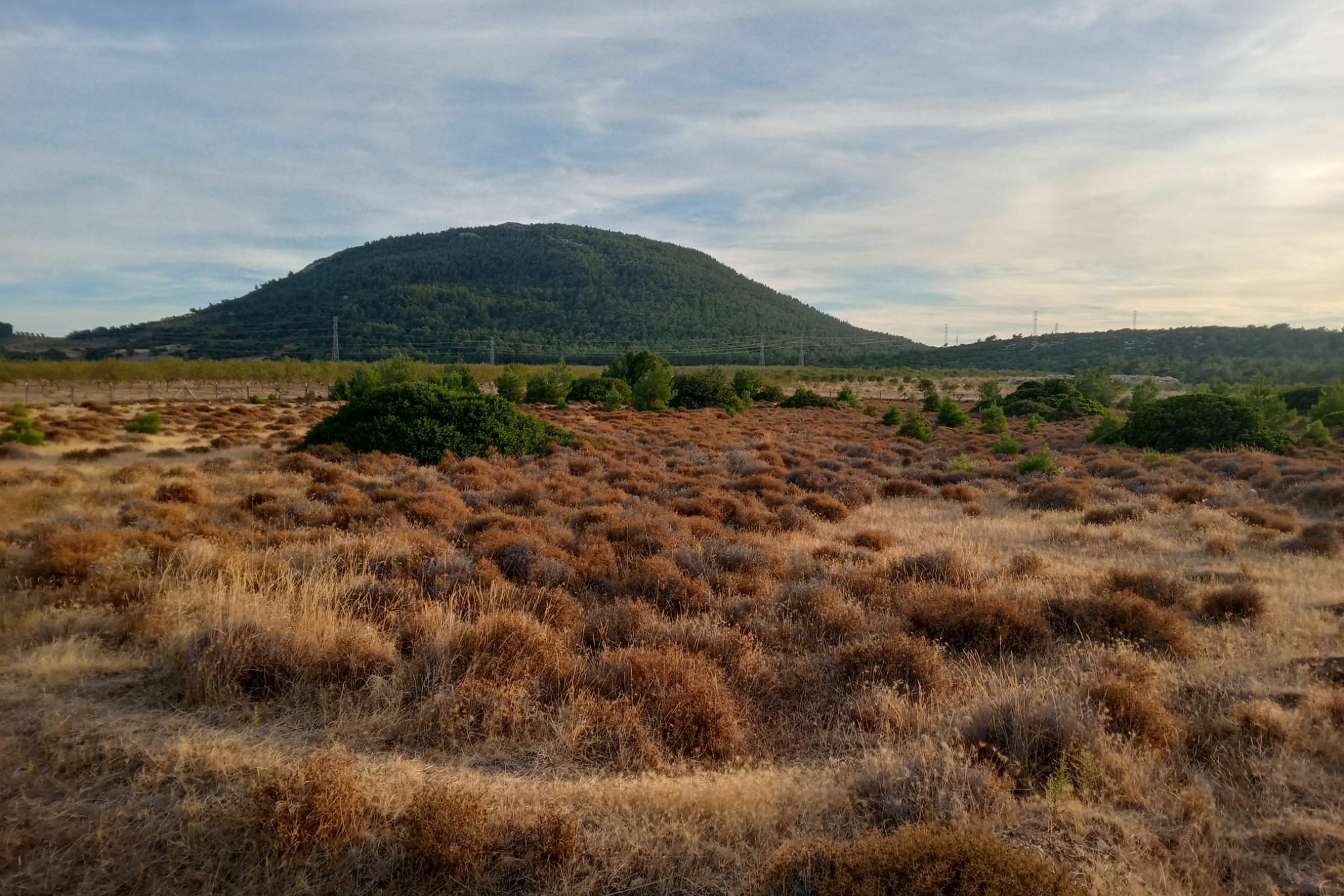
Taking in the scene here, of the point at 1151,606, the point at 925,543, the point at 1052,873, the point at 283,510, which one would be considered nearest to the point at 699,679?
the point at 1052,873

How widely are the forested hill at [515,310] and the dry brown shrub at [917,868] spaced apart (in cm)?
9958

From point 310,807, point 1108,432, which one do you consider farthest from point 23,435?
point 1108,432

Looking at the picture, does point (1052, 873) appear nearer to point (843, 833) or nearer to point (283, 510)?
point (843, 833)

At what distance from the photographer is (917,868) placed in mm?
2705

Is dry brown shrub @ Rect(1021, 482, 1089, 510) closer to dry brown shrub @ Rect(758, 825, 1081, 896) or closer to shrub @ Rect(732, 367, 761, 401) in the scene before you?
dry brown shrub @ Rect(758, 825, 1081, 896)

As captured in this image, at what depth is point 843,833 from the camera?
11.3 feet

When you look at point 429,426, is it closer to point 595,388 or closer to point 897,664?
point 897,664

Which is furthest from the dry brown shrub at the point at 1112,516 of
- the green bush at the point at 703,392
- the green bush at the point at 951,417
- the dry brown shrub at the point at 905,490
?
the green bush at the point at 703,392

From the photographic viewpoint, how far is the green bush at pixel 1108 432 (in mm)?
24422

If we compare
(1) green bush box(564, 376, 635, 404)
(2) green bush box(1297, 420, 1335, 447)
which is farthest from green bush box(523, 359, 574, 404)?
(2) green bush box(1297, 420, 1335, 447)

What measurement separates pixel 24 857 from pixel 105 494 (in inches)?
440

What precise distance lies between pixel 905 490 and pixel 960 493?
1121mm

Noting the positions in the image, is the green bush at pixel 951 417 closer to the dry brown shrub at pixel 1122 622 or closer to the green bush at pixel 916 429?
the green bush at pixel 916 429

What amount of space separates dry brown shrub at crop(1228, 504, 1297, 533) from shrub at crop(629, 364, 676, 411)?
86.6 feet
